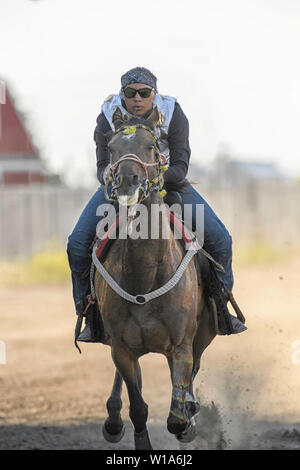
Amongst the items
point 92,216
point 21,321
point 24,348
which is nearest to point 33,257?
point 21,321

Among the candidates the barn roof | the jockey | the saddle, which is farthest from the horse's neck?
the barn roof

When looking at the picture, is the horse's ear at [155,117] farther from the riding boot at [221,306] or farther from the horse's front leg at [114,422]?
the horse's front leg at [114,422]

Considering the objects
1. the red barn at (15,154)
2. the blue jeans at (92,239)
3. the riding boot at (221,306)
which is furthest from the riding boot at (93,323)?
the red barn at (15,154)

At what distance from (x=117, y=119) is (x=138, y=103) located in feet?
1.34

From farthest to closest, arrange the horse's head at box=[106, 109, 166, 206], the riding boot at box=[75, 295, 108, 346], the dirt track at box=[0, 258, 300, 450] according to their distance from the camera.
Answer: the dirt track at box=[0, 258, 300, 450]
the riding boot at box=[75, 295, 108, 346]
the horse's head at box=[106, 109, 166, 206]

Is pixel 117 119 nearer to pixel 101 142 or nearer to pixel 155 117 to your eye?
pixel 155 117

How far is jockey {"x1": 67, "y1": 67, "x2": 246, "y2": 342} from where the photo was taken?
6.00 meters

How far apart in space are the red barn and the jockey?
858 inches

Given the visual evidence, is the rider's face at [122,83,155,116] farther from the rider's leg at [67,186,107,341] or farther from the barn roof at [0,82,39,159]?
the barn roof at [0,82,39,159]

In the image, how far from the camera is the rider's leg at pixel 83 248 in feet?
22.2

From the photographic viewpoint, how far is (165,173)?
607cm

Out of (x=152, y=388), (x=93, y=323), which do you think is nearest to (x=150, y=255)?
(x=93, y=323)

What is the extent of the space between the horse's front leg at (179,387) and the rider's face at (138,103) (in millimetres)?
2011
